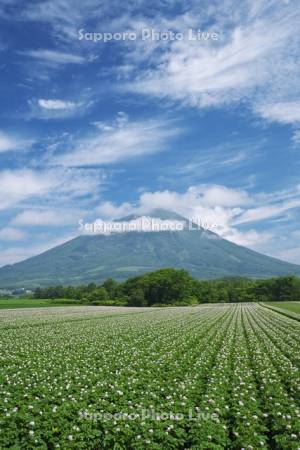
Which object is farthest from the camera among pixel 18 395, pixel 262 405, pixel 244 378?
pixel 244 378

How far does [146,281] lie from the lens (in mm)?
110812

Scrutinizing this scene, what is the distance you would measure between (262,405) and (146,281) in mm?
101311

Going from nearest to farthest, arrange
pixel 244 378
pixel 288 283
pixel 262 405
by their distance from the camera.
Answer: pixel 262 405 → pixel 244 378 → pixel 288 283

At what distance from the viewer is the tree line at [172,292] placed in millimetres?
108188

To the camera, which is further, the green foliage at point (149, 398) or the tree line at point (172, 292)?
the tree line at point (172, 292)

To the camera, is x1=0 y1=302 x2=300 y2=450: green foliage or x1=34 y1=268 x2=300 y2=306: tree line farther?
x1=34 y1=268 x2=300 y2=306: tree line

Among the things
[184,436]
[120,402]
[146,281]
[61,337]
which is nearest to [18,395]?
[120,402]

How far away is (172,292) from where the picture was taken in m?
108

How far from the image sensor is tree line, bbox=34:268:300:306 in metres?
108

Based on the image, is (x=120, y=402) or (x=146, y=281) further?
(x=146, y=281)

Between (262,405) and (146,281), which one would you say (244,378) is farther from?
(146,281)

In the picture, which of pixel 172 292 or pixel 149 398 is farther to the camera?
pixel 172 292

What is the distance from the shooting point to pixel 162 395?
1133 cm

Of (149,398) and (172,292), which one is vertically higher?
(172,292)
